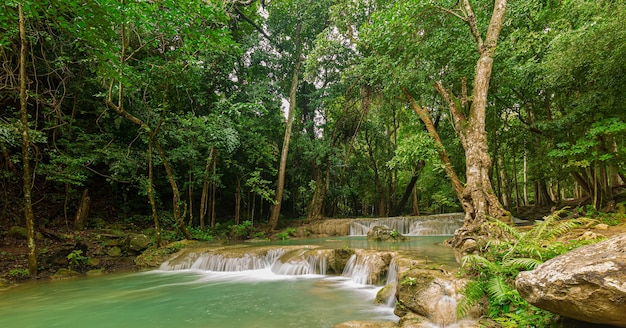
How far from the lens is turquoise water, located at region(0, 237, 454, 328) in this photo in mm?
5387

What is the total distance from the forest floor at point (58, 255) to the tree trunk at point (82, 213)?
51 centimetres

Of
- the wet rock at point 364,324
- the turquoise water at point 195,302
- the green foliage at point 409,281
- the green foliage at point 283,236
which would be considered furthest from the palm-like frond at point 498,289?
the green foliage at point 283,236

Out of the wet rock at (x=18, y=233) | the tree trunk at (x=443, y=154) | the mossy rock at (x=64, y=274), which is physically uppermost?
the tree trunk at (x=443, y=154)

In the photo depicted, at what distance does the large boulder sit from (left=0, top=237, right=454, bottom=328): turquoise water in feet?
9.24

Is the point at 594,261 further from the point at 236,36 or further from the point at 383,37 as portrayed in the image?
the point at 236,36

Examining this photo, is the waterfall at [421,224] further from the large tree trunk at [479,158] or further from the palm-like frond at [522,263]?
the palm-like frond at [522,263]

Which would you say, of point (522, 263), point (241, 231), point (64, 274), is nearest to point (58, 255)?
point (64, 274)

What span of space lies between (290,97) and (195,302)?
566 inches

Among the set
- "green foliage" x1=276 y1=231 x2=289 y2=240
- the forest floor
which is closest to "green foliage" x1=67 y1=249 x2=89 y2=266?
the forest floor

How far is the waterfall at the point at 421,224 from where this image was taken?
1583 cm

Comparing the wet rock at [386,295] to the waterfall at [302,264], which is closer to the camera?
the wet rock at [386,295]

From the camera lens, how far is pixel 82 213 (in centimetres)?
1309

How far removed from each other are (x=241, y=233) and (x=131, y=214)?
19.6ft

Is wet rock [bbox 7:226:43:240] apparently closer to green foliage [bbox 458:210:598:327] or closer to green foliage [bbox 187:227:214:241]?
green foliage [bbox 187:227:214:241]
